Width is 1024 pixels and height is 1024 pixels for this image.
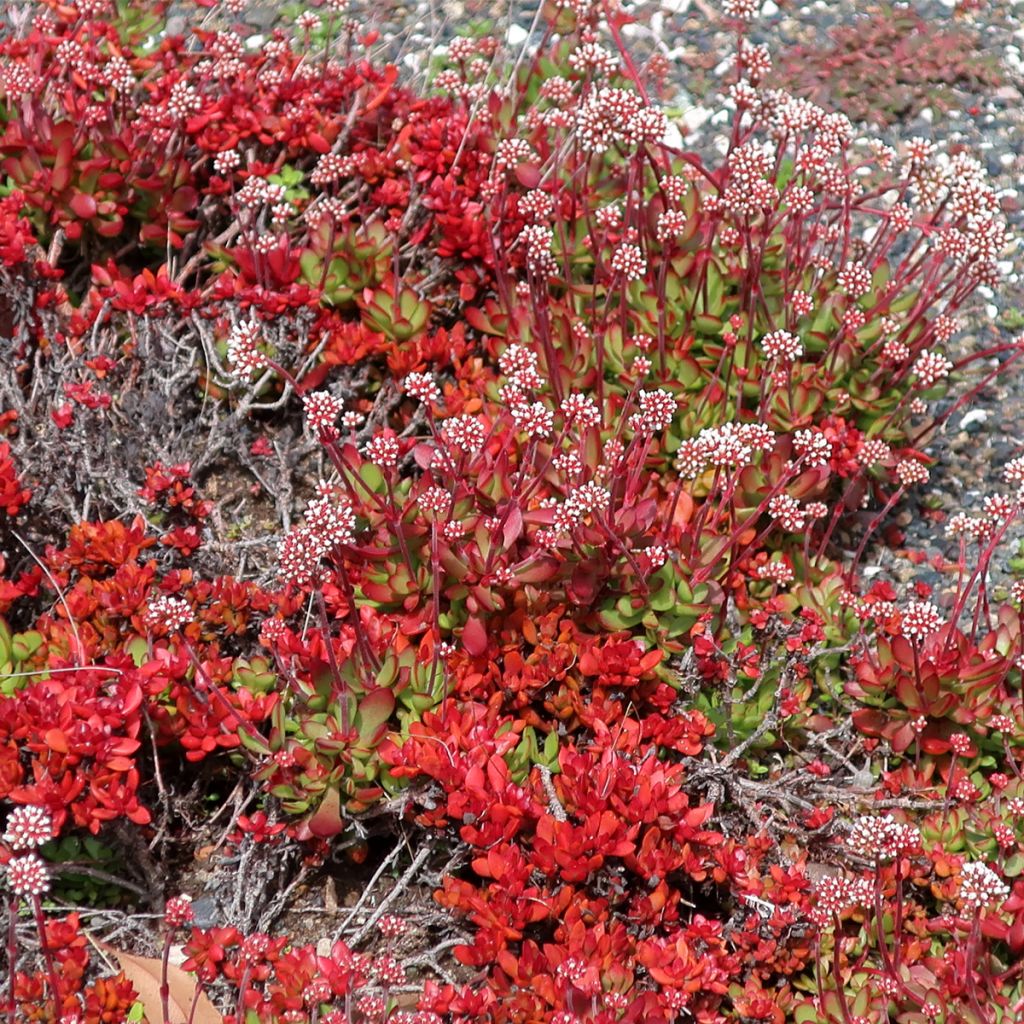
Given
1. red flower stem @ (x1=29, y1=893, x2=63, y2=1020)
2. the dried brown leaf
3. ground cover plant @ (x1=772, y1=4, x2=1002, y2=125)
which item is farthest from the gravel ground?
red flower stem @ (x1=29, y1=893, x2=63, y2=1020)

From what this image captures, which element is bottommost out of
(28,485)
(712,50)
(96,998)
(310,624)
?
(96,998)

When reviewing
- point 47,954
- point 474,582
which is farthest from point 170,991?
point 474,582

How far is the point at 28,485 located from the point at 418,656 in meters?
1.37

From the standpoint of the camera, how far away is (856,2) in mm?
5590

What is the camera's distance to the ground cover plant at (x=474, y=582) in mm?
2709

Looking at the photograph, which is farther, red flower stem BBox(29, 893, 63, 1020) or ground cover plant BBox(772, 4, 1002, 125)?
ground cover plant BBox(772, 4, 1002, 125)

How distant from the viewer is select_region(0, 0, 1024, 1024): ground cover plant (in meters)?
2.71

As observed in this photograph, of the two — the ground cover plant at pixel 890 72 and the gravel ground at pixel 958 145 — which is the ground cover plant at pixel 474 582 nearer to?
the gravel ground at pixel 958 145

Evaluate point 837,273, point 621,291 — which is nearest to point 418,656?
point 621,291

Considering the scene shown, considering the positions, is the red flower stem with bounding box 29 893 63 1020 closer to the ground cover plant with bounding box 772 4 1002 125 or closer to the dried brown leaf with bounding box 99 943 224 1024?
the dried brown leaf with bounding box 99 943 224 1024

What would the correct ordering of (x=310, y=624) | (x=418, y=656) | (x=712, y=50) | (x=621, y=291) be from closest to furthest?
(x=418, y=656), (x=310, y=624), (x=621, y=291), (x=712, y=50)

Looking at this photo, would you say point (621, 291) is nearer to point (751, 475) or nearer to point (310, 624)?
point (751, 475)

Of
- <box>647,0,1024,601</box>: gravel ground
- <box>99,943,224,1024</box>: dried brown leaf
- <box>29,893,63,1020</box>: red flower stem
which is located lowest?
<box>99,943,224,1024</box>: dried brown leaf

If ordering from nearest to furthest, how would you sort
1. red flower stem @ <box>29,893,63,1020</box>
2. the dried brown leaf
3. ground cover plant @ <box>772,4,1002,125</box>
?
red flower stem @ <box>29,893,63,1020</box>, the dried brown leaf, ground cover plant @ <box>772,4,1002,125</box>
